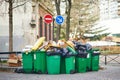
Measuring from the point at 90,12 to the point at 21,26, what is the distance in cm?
4253

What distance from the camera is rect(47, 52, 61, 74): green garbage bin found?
20375mm

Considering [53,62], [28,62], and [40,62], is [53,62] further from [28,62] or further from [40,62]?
[28,62]

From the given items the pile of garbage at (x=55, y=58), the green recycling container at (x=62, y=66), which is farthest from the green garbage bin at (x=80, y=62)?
the green recycling container at (x=62, y=66)

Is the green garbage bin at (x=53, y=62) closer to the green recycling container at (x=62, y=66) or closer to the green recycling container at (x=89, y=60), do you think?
the green recycling container at (x=62, y=66)

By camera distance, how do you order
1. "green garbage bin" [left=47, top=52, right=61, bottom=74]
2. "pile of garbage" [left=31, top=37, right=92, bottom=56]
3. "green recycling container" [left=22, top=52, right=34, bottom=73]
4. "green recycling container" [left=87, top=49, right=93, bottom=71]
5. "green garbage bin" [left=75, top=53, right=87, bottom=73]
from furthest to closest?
1. "green recycling container" [left=87, top=49, right=93, bottom=71]
2. "green garbage bin" [left=75, top=53, right=87, bottom=73]
3. "green recycling container" [left=22, top=52, right=34, bottom=73]
4. "pile of garbage" [left=31, top=37, right=92, bottom=56]
5. "green garbage bin" [left=47, top=52, right=61, bottom=74]

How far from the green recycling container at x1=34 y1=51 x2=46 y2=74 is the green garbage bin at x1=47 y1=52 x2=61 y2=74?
0.32 meters

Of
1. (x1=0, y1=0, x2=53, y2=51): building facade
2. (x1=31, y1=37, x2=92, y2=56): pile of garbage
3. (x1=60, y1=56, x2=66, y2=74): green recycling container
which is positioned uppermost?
(x1=0, y1=0, x2=53, y2=51): building facade

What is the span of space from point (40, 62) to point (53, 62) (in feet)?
2.18

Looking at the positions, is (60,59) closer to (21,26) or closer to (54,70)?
(54,70)

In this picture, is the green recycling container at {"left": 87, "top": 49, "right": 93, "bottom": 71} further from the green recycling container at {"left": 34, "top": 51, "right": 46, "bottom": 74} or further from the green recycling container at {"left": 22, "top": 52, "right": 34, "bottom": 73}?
the green recycling container at {"left": 22, "top": 52, "right": 34, "bottom": 73}

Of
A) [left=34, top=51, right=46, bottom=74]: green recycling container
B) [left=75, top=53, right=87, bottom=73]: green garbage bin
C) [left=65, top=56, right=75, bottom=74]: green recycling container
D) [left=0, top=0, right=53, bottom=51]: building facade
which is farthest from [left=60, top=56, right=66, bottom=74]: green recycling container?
[left=0, top=0, right=53, bottom=51]: building facade

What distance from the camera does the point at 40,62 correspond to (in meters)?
20.6

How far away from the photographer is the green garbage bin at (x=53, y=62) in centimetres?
2038

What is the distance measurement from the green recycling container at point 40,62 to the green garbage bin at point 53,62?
12.6 inches
